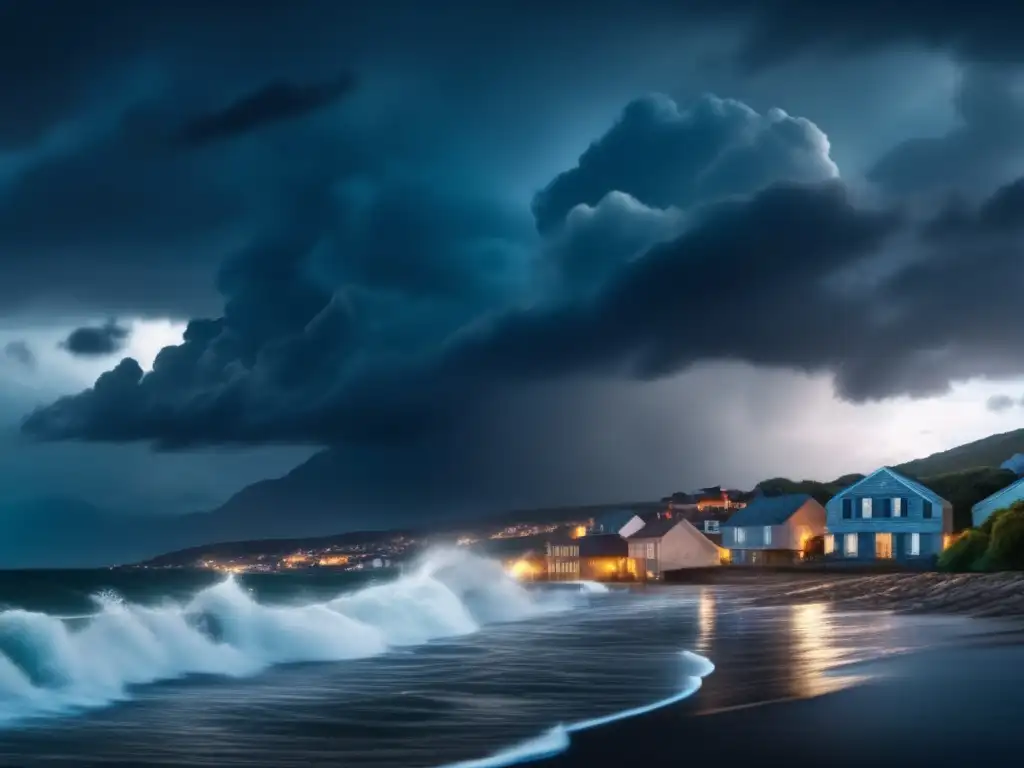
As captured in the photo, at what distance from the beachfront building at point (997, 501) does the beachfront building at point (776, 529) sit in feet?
55.4

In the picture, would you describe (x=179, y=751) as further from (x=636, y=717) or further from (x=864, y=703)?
(x=864, y=703)

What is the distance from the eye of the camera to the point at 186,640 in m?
29.8

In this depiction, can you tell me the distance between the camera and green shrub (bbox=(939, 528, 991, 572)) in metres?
59.4

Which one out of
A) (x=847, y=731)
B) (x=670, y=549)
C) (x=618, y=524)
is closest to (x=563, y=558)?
(x=618, y=524)

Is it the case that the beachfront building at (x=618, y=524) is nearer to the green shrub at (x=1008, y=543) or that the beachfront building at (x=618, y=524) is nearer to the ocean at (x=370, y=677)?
the green shrub at (x=1008, y=543)

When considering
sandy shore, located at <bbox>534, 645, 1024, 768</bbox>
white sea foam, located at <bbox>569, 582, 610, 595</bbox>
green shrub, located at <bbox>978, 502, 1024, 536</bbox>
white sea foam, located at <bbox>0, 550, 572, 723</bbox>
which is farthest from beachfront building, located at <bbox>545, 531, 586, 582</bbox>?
sandy shore, located at <bbox>534, 645, 1024, 768</bbox>

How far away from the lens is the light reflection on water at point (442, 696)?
1553 centimetres

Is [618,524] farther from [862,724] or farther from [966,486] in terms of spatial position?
[862,724]

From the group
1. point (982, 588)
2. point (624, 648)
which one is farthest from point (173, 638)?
point (982, 588)

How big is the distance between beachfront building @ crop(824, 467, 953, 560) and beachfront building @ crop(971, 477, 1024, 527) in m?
2.17

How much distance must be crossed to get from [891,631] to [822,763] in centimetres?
1900

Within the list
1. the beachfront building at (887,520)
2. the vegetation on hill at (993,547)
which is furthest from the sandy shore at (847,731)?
the beachfront building at (887,520)

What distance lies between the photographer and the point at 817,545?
9406cm

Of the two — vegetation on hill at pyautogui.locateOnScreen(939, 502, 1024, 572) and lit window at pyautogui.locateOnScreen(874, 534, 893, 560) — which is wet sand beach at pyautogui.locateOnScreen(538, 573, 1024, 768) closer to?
vegetation on hill at pyautogui.locateOnScreen(939, 502, 1024, 572)
